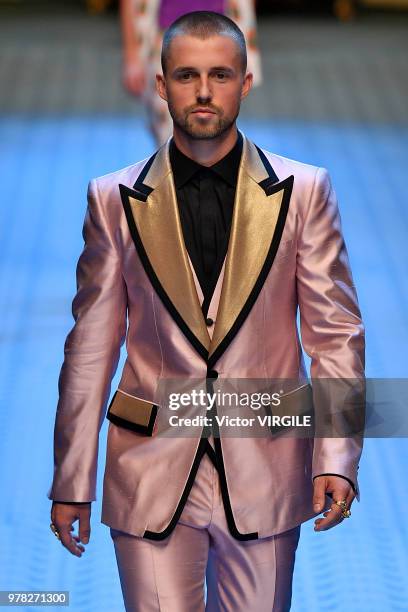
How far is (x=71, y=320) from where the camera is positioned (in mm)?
6324

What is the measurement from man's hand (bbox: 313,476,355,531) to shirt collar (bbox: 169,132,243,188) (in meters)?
0.61

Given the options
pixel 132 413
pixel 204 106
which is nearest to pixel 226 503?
pixel 132 413

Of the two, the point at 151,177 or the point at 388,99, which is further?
the point at 388,99

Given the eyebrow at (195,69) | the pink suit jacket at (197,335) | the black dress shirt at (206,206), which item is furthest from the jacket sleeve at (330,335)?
the eyebrow at (195,69)

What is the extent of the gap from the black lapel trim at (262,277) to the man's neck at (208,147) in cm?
12

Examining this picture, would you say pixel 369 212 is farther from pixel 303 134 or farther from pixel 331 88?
pixel 331 88

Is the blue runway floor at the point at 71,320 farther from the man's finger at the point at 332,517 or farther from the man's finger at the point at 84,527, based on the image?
the man's finger at the point at 332,517

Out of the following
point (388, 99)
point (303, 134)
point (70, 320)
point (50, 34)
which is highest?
point (50, 34)

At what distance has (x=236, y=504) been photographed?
270 cm

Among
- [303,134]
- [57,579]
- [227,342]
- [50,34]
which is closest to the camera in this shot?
[227,342]

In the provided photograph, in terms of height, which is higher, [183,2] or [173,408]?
[183,2]

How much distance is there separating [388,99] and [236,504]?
28.4 ft

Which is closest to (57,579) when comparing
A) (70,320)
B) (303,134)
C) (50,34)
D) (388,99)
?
(70,320)

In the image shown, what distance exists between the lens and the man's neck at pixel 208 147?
2736mm
